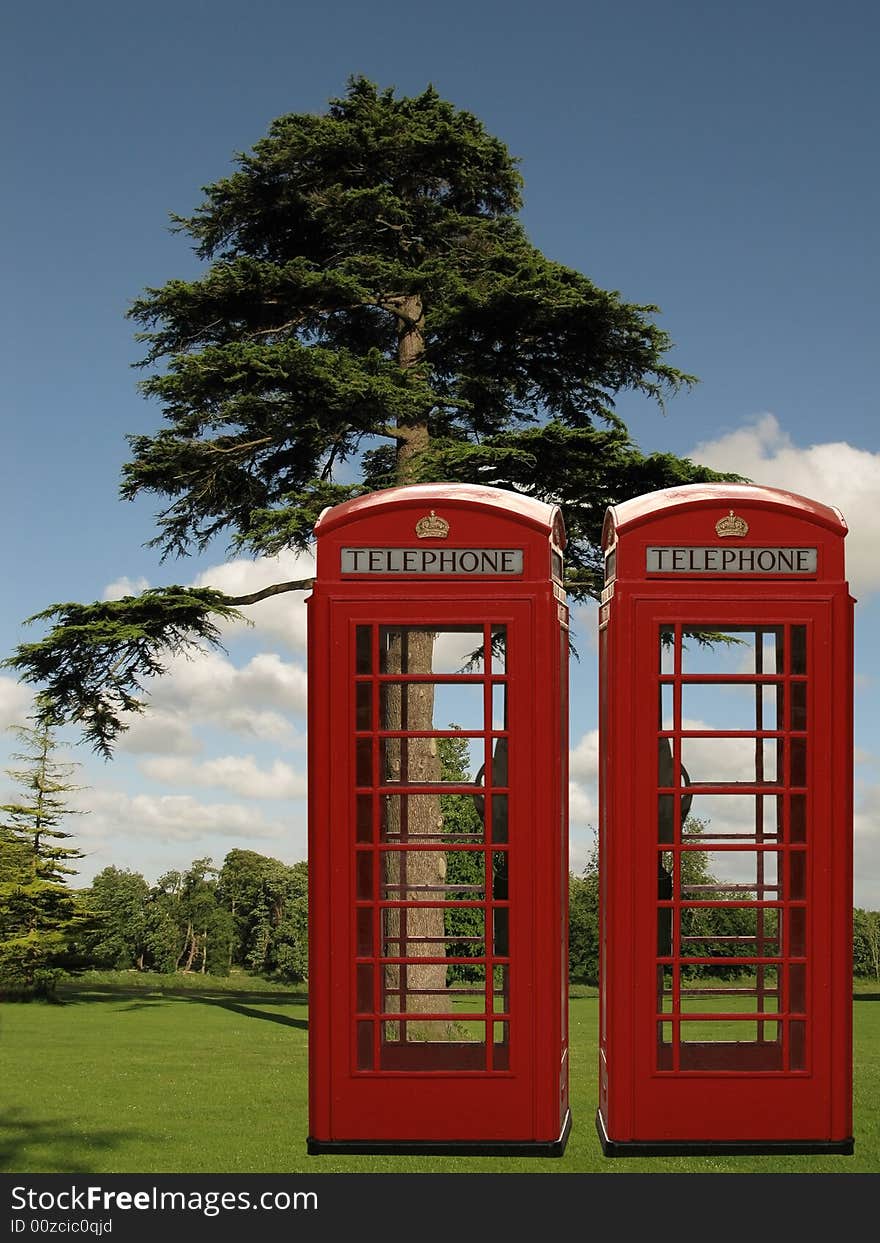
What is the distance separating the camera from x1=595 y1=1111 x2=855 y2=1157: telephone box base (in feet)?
19.8

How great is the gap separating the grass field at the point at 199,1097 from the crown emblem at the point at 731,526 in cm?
349

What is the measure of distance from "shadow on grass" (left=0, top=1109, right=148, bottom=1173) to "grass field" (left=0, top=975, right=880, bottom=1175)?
0.02 metres

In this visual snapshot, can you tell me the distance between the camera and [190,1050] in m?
14.3

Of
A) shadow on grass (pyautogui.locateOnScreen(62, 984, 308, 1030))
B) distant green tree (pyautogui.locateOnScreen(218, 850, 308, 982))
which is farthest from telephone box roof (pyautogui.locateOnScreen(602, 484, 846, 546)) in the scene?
distant green tree (pyautogui.locateOnScreen(218, 850, 308, 982))

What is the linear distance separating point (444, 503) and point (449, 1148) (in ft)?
10.7

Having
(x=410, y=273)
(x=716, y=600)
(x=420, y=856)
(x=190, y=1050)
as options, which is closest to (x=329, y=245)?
(x=410, y=273)

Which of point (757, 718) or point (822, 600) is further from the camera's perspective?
point (757, 718)

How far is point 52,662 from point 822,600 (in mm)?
11585

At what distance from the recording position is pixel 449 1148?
6.02 m

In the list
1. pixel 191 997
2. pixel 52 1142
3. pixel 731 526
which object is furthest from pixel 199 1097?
pixel 191 997

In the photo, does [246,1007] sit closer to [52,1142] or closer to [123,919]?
[123,919]

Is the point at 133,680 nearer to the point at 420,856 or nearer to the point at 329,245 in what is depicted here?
the point at 420,856

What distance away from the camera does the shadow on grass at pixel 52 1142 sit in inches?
341

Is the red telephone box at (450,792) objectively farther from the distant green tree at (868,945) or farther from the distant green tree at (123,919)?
the distant green tree at (123,919)
